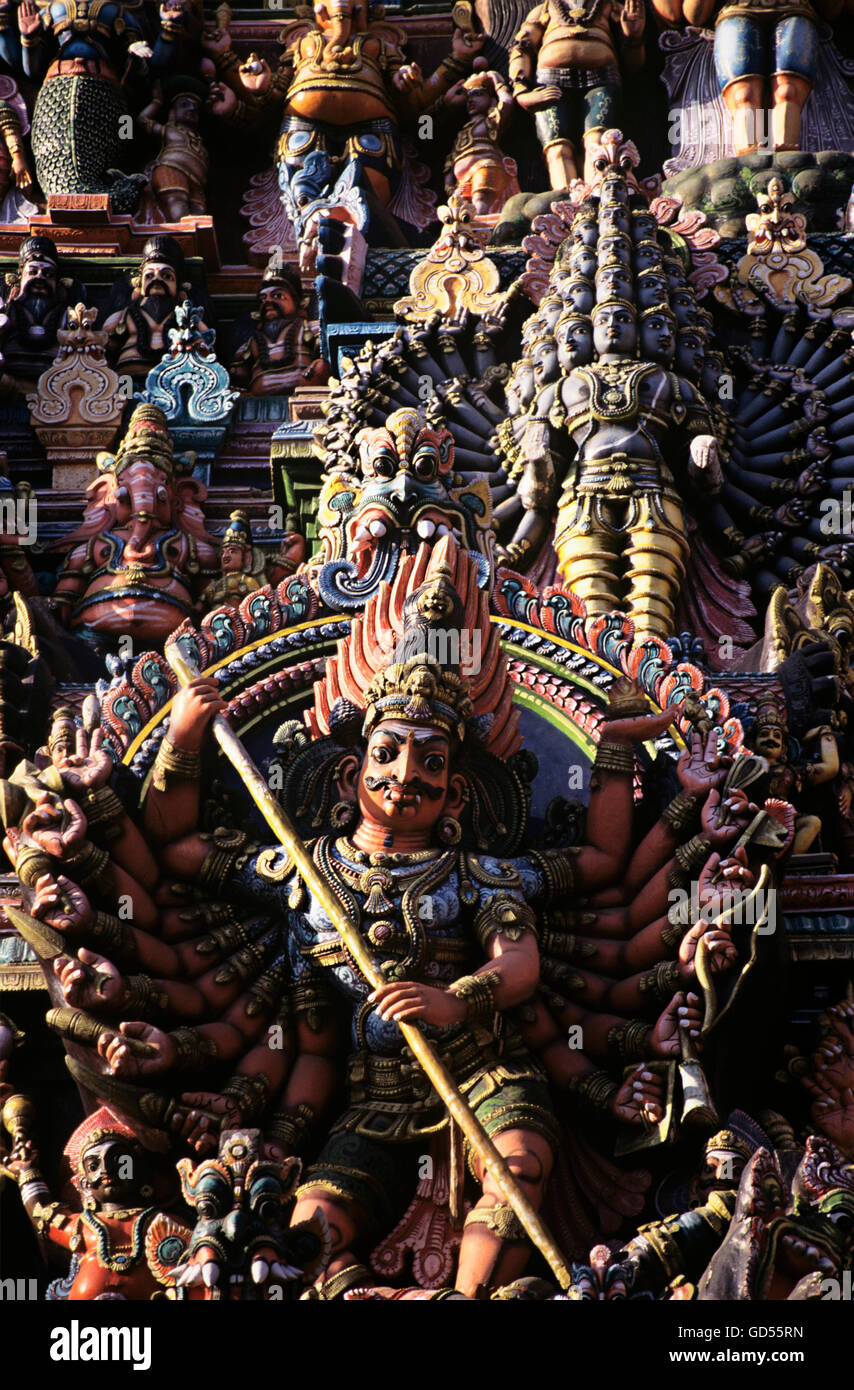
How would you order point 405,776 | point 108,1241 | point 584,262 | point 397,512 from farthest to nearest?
point 584,262
point 397,512
point 405,776
point 108,1241

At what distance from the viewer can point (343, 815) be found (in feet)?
37.2

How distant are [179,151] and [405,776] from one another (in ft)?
29.1

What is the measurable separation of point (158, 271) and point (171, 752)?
6.25 m

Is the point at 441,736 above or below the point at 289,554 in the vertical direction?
below

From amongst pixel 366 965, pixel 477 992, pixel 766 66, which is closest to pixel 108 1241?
pixel 366 965

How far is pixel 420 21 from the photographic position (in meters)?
19.2

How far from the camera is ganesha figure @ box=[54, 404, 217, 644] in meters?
14.2

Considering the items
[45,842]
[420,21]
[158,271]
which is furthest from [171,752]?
[420,21]

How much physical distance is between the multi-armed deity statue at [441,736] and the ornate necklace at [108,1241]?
0.02 metres

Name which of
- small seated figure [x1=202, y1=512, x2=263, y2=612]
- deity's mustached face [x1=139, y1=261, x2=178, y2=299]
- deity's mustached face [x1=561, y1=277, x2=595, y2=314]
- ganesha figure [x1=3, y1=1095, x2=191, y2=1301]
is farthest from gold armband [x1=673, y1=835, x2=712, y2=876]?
deity's mustached face [x1=139, y1=261, x2=178, y2=299]

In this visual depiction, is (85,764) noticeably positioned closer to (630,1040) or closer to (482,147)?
(630,1040)

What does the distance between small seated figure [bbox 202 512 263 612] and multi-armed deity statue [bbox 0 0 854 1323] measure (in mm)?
29

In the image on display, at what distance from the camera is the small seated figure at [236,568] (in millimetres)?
14438

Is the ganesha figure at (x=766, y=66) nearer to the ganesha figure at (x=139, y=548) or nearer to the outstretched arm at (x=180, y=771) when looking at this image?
the ganesha figure at (x=139, y=548)
